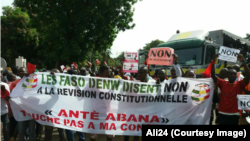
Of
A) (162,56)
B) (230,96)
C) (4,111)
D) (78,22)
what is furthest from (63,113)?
(78,22)

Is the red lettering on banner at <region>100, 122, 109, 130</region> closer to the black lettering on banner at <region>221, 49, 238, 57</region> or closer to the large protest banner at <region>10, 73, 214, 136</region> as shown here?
the large protest banner at <region>10, 73, 214, 136</region>

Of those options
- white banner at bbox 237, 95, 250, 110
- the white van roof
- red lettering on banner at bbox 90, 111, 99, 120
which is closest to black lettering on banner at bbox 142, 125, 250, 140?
white banner at bbox 237, 95, 250, 110

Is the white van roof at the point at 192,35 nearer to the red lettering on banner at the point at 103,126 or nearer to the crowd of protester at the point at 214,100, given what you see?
the crowd of protester at the point at 214,100

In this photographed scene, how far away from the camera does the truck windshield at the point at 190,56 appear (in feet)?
34.7

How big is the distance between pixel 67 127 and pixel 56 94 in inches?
28.2

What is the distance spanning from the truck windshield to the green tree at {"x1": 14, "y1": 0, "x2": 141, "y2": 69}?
8.71 m

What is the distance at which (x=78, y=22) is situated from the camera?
1831 centimetres

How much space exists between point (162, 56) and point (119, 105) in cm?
203

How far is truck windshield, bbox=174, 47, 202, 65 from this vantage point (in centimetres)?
1059

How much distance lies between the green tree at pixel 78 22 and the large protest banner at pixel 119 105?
13.3 metres

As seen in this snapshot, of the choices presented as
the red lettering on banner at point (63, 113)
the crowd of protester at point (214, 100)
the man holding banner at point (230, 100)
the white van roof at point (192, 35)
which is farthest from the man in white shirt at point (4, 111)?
the white van roof at point (192, 35)

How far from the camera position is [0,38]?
2675cm

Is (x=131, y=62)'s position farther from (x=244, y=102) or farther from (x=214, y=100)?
(x=244, y=102)

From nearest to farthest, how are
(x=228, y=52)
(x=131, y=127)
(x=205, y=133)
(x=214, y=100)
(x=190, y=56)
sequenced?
(x=205, y=133), (x=131, y=127), (x=214, y=100), (x=228, y=52), (x=190, y=56)
